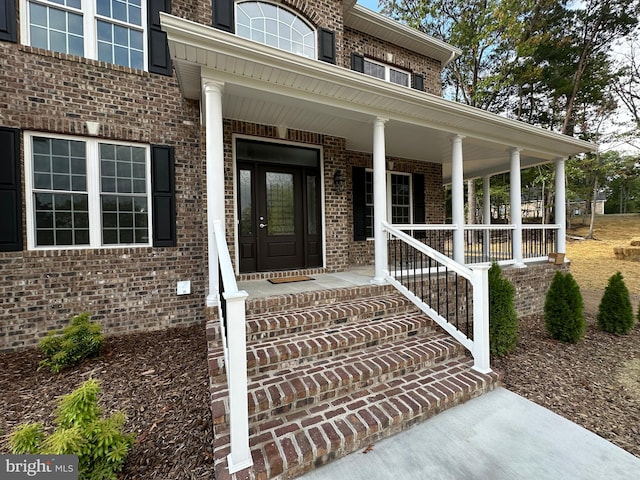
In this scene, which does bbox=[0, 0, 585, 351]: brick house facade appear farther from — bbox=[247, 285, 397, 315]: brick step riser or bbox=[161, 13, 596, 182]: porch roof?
bbox=[247, 285, 397, 315]: brick step riser

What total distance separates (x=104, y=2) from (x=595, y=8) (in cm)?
1792

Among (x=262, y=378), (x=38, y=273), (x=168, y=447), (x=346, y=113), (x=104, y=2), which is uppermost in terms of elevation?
(x=104, y=2)

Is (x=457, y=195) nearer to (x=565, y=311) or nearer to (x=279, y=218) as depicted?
(x=565, y=311)

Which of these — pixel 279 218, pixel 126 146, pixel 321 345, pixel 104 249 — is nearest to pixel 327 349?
pixel 321 345

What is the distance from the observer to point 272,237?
5.14 m

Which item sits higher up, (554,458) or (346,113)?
(346,113)

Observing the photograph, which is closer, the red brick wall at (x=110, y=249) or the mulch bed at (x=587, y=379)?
the mulch bed at (x=587, y=379)

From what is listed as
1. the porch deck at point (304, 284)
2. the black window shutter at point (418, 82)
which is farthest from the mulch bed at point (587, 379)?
A: the black window shutter at point (418, 82)

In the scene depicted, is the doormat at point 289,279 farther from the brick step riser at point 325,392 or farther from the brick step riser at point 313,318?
the brick step riser at point 325,392

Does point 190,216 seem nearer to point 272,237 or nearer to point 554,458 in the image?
point 272,237

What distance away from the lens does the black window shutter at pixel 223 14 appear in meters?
4.52

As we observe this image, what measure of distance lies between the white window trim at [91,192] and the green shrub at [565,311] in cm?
637

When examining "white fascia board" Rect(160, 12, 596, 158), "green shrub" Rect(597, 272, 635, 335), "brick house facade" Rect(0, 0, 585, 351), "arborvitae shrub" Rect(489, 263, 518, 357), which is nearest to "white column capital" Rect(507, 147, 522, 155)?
"white fascia board" Rect(160, 12, 596, 158)

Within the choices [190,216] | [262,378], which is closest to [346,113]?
[190,216]
